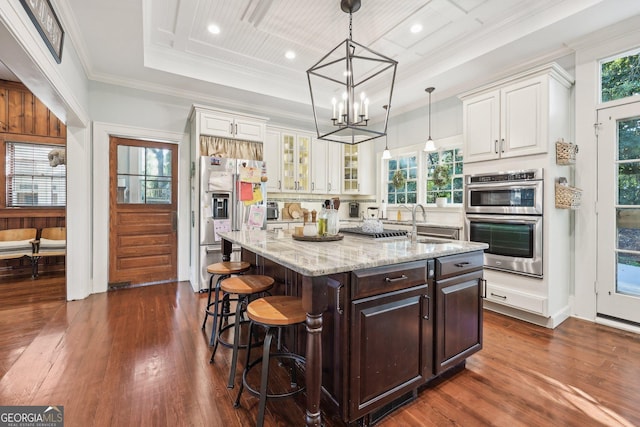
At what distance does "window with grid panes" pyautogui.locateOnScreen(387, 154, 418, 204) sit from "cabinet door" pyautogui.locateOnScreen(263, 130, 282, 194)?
6.73ft

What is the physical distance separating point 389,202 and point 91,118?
4.77 metres

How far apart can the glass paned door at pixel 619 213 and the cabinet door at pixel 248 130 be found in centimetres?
405

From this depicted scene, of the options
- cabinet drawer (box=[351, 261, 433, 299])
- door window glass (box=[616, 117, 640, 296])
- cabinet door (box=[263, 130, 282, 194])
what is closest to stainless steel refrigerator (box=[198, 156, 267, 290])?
cabinet door (box=[263, 130, 282, 194])

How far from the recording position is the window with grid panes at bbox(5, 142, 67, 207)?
4598mm

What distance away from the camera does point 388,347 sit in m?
1.56

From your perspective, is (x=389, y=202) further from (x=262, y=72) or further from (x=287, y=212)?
(x=262, y=72)

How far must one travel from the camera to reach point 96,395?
5.77 feet

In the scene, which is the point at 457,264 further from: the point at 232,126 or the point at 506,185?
the point at 232,126

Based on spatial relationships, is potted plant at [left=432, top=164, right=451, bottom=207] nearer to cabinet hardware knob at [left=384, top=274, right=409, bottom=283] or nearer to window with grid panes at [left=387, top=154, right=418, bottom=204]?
window with grid panes at [left=387, top=154, right=418, bottom=204]

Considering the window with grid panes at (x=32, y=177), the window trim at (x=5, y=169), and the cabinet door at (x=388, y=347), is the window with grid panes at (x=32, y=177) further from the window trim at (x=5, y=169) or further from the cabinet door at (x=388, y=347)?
the cabinet door at (x=388, y=347)

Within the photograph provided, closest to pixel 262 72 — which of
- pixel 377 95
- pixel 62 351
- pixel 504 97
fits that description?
pixel 377 95

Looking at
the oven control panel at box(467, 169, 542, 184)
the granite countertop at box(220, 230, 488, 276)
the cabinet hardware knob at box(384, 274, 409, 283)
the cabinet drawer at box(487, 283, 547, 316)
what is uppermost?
the oven control panel at box(467, 169, 542, 184)

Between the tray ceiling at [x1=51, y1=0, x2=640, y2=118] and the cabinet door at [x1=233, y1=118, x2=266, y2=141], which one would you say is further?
the cabinet door at [x1=233, y1=118, x2=266, y2=141]

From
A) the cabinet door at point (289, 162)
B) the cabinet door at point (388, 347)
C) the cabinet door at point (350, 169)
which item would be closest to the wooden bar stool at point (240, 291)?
the cabinet door at point (388, 347)
